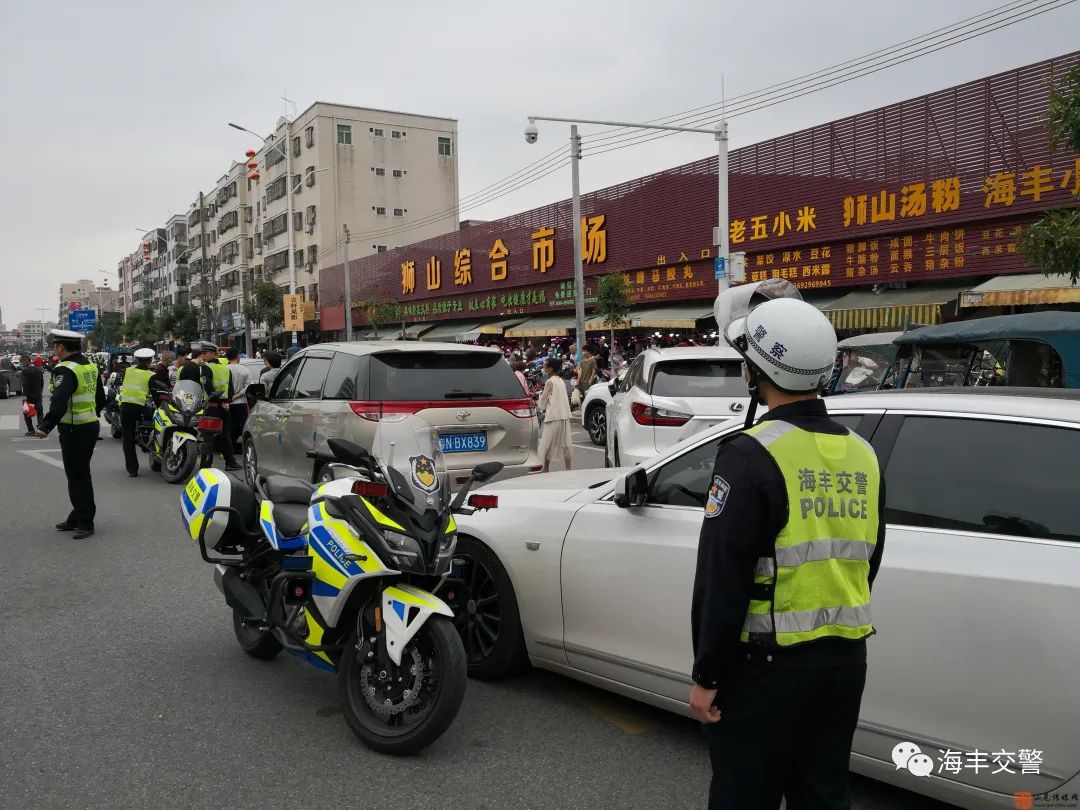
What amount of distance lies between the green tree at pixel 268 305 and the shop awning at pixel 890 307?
40.2 metres

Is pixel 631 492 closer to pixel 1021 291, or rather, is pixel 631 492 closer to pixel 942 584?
pixel 942 584

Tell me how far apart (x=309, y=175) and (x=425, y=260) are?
751 inches

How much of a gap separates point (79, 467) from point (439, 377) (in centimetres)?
339

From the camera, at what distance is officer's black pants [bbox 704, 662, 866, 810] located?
200 cm

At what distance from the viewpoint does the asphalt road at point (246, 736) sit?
10.5ft

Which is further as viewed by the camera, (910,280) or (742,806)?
(910,280)

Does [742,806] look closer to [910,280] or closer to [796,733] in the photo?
[796,733]

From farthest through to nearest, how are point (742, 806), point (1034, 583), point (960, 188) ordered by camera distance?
point (960, 188) → point (1034, 583) → point (742, 806)

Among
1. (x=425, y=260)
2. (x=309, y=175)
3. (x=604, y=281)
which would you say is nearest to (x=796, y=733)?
(x=604, y=281)

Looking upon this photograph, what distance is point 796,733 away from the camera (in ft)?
6.73

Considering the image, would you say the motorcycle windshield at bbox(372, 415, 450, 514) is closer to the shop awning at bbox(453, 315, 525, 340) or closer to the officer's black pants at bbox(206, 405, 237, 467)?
the officer's black pants at bbox(206, 405, 237, 467)

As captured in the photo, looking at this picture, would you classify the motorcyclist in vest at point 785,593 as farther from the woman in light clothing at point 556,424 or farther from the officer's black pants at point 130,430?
the officer's black pants at point 130,430

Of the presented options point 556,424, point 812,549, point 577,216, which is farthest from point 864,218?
point 812,549

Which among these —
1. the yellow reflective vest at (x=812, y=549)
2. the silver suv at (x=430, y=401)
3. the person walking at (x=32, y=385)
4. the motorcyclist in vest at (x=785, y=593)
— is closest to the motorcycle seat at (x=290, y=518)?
the motorcyclist in vest at (x=785, y=593)
